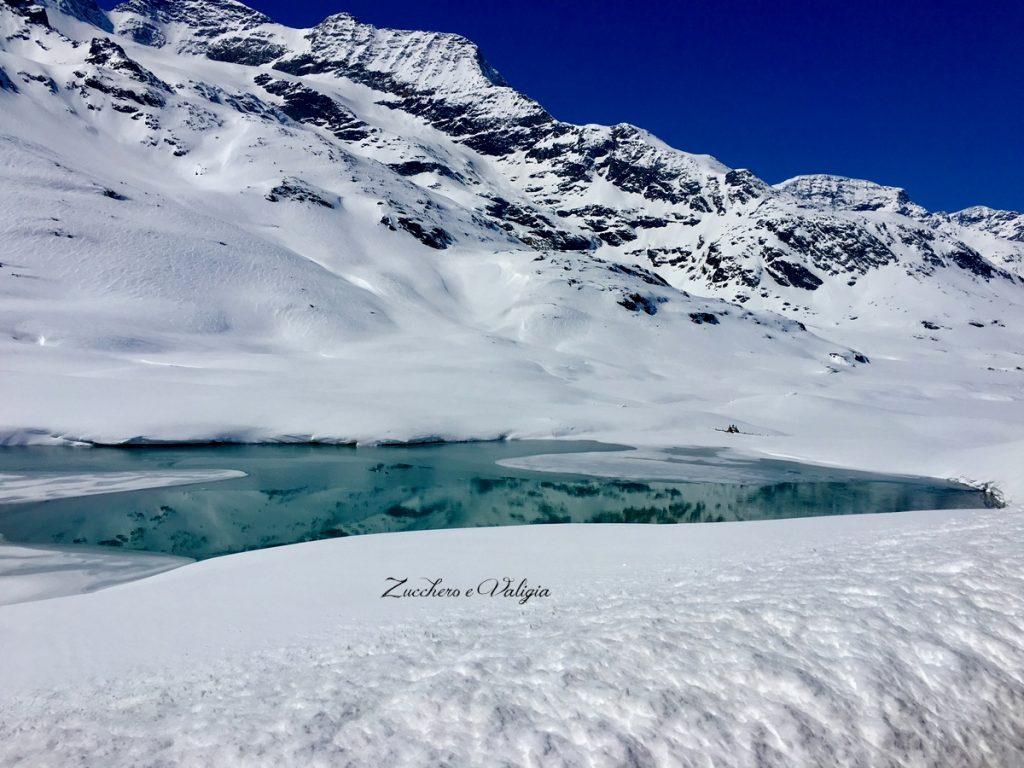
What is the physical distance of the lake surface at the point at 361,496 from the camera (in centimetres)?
1564

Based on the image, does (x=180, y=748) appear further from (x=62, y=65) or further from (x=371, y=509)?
(x=62, y=65)

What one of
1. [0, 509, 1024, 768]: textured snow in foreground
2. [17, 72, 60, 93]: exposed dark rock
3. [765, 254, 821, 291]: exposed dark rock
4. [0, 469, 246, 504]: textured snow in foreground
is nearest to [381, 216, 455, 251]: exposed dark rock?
[17, 72, 60, 93]: exposed dark rock

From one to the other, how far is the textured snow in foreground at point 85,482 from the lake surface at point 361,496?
0.18 meters

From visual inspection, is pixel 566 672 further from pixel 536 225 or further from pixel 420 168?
pixel 420 168

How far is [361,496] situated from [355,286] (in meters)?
65.3

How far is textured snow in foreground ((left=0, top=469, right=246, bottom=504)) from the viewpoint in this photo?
17.9 metres

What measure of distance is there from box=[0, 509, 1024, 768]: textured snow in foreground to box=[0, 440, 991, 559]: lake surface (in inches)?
305

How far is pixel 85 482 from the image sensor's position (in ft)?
65.4

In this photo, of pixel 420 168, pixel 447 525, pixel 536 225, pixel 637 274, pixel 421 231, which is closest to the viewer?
pixel 447 525

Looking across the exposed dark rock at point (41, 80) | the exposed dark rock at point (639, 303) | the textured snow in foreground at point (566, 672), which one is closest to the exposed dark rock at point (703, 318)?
the exposed dark rock at point (639, 303)

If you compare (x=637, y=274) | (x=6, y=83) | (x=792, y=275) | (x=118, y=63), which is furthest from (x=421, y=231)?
(x=792, y=275)

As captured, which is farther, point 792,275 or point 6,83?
point 792,275

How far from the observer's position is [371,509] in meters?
19.2

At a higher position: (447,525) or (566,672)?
(566,672)
